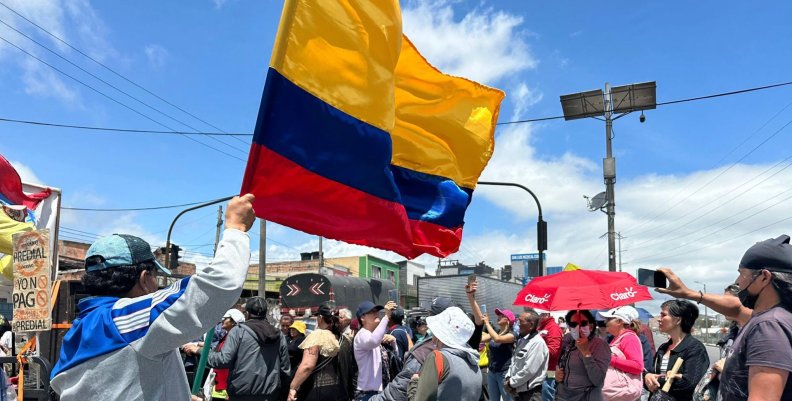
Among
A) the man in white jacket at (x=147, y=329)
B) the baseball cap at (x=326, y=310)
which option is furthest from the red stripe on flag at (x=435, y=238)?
the baseball cap at (x=326, y=310)

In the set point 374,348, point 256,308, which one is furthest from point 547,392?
point 256,308

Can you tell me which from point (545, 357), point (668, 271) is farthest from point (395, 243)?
point (545, 357)

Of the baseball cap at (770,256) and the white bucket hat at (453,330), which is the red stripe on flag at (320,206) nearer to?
the white bucket hat at (453,330)

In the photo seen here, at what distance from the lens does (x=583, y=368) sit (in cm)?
619

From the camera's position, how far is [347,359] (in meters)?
6.64

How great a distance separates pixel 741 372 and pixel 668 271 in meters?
0.64

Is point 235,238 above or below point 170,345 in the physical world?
above

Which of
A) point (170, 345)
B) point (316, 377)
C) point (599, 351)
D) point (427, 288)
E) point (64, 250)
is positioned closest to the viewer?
point (170, 345)

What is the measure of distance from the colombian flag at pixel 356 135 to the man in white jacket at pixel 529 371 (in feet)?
11.7

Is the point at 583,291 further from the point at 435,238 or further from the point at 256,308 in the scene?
the point at 256,308

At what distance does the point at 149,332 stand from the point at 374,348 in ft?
15.3

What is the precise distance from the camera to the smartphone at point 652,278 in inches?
133

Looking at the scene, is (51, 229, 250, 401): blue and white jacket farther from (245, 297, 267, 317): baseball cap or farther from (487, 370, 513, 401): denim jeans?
(487, 370, 513, 401): denim jeans

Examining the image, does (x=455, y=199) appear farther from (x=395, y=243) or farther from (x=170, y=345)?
(x=170, y=345)
